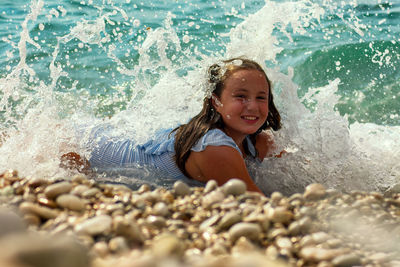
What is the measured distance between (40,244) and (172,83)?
154 inches

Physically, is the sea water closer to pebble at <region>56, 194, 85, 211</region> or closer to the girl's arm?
the girl's arm

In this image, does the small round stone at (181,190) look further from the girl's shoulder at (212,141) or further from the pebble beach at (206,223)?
the girl's shoulder at (212,141)

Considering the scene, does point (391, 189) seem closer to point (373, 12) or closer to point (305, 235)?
point (305, 235)

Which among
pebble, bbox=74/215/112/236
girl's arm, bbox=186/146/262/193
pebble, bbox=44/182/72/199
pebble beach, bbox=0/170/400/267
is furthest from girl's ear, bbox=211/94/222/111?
pebble, bbox=74/215/112/236

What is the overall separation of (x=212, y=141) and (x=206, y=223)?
153 centimetres

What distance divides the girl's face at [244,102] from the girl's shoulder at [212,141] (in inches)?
10.4

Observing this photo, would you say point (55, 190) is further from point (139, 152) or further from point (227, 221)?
point (139, 152)

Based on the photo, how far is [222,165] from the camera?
11.9 feet

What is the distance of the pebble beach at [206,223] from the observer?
183cm

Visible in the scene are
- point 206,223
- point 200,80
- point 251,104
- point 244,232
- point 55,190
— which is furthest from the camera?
point 200,80

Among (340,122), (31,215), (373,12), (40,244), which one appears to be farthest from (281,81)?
(373,12)

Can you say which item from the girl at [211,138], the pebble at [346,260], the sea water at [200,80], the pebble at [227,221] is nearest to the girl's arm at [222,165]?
the girl at [211,138]

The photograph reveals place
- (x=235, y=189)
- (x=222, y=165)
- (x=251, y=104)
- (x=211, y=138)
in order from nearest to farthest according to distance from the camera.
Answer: (x=235, y=189), (x=222, y=165), (x=211, y=138), (x=251, y=104)

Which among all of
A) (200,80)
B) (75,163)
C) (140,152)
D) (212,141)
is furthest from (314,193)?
(75,163)
